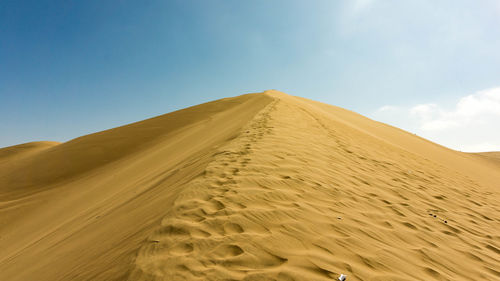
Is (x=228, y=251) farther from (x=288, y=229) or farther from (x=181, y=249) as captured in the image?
(x=288, y=229)

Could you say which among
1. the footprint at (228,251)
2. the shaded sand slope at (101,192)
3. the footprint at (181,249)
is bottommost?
the shaded sand slope at (101,192)

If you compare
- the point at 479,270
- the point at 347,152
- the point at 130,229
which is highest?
the point at 347,152

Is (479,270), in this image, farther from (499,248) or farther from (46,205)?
(46,205)

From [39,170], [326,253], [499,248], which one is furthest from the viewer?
[39,170]

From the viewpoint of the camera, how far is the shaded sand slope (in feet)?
8.07

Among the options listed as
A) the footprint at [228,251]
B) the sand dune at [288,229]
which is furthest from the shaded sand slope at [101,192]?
the footprint at [228,251]

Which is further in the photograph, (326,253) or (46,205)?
(46,205)

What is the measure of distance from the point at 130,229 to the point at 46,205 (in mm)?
8835

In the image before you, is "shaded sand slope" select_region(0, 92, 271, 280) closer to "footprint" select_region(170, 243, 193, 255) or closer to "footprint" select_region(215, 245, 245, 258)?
"footprint" select_region(170, 243, 193, 255)

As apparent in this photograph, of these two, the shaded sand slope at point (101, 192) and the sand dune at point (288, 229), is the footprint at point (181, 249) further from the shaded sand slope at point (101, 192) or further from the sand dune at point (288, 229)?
the shaded sand slope at point (101, 192)

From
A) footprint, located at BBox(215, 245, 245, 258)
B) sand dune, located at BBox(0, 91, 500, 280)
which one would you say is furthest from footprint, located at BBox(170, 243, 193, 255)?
footprint, located at BBox(215, 245, 245, 258)

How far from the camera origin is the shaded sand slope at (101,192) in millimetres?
2459

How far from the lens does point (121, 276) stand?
1.64m

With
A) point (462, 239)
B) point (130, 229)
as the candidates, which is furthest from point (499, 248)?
point (130, 229)
